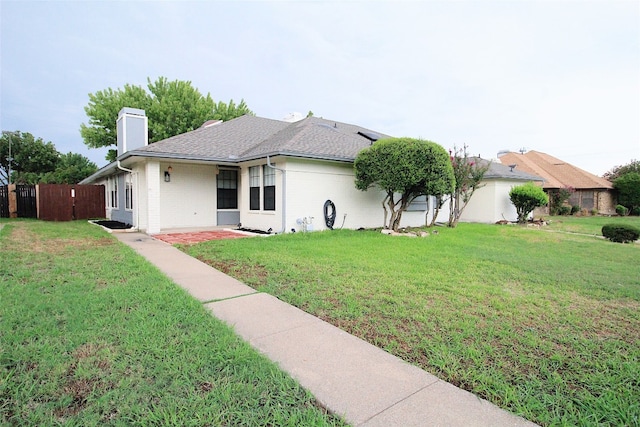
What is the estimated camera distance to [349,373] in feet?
8.34

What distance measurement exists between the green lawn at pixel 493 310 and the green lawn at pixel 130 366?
1.19m

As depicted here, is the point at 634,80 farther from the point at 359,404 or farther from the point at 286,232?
the point at 359,404

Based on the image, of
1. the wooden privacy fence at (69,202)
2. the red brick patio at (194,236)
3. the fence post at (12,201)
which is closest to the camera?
the red brick patio at (194,236)

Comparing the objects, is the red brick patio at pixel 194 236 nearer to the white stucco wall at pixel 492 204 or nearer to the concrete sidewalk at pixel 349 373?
the concrete sidewalk at pixel 349 373

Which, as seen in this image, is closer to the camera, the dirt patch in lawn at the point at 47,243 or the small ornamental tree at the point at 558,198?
the dirt patch in lawn at the point at 47,243

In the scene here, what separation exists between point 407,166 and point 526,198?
9.37 metres

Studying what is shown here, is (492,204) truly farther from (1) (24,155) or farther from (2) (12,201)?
(1) (24,155)

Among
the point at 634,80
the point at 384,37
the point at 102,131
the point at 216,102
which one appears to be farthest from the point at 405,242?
the point at 102,131

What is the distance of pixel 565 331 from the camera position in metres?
3.33

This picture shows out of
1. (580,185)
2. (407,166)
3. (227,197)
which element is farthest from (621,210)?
(227,197)

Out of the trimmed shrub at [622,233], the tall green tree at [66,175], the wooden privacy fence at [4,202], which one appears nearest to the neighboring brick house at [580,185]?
the trimmed shrub at [622,233]

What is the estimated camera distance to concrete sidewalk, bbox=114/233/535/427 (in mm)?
2047

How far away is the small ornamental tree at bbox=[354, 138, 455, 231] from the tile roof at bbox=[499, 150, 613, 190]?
16981 mm

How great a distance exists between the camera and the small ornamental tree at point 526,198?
1578 centimetres
